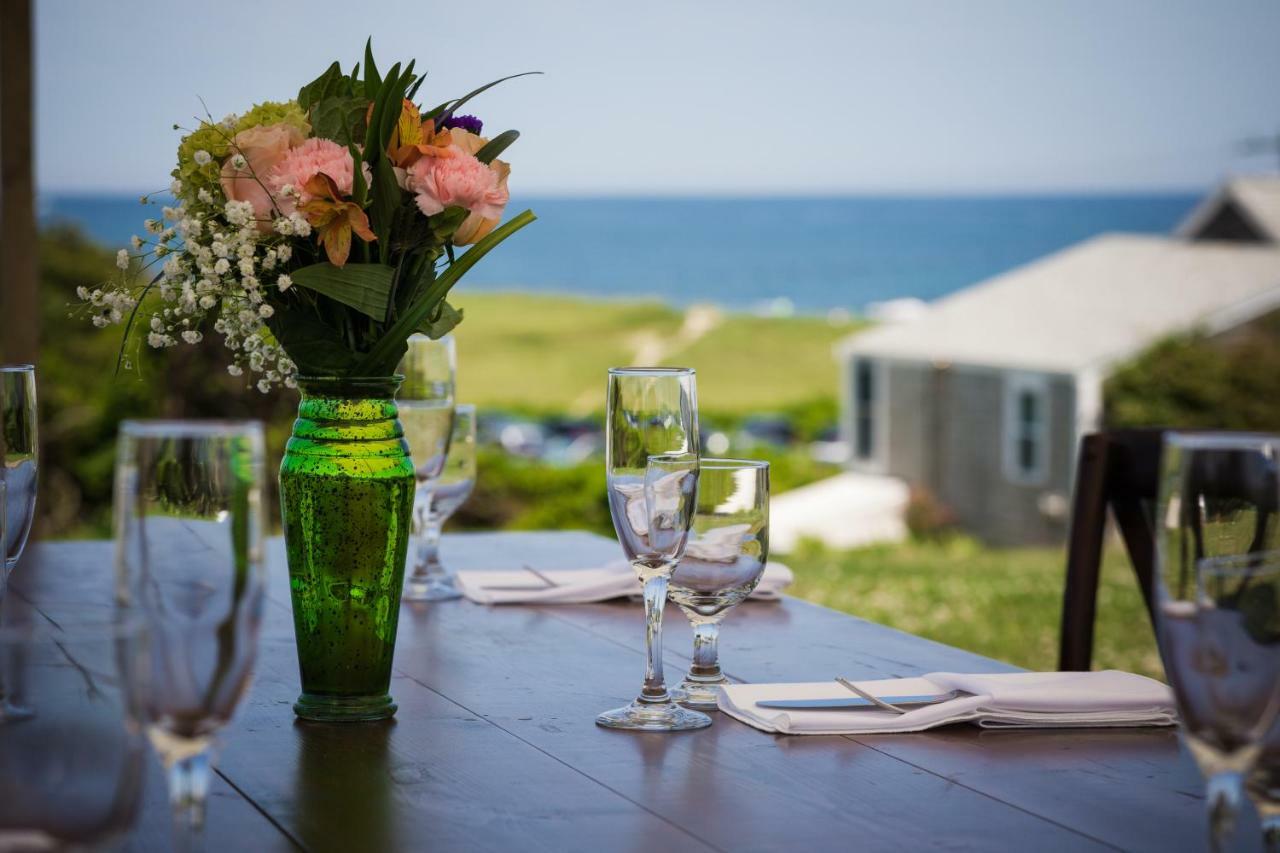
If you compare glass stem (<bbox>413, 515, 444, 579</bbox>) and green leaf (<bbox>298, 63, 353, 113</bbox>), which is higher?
green leaf (<bbox>298, 63, 353, 113</bbox>)

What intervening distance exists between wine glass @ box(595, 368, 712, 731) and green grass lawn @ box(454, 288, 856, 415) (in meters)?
33.5

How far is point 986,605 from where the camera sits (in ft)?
29.7

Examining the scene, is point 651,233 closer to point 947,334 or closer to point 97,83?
point 97,83

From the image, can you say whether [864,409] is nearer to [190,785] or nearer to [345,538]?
[345,538]

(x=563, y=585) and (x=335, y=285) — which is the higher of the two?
(x=335, y=285)

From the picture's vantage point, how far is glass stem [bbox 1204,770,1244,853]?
0.77 metres

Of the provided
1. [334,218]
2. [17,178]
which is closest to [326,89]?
[334,218]

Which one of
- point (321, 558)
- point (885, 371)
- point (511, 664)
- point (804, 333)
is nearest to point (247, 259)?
point (321, 558)

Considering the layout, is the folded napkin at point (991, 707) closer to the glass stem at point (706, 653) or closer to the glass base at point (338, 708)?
the glass stem at point (706, 653)

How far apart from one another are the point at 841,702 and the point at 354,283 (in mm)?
564

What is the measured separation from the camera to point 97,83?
32.9m

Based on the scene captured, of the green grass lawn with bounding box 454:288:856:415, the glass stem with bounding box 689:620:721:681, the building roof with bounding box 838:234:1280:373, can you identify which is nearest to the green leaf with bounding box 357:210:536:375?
the glass stem with bounding box 689:620:721:681

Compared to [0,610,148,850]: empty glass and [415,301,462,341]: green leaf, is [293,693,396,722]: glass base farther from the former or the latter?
[0,610,148,850]: empty glass

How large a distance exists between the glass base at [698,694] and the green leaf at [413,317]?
400mm
